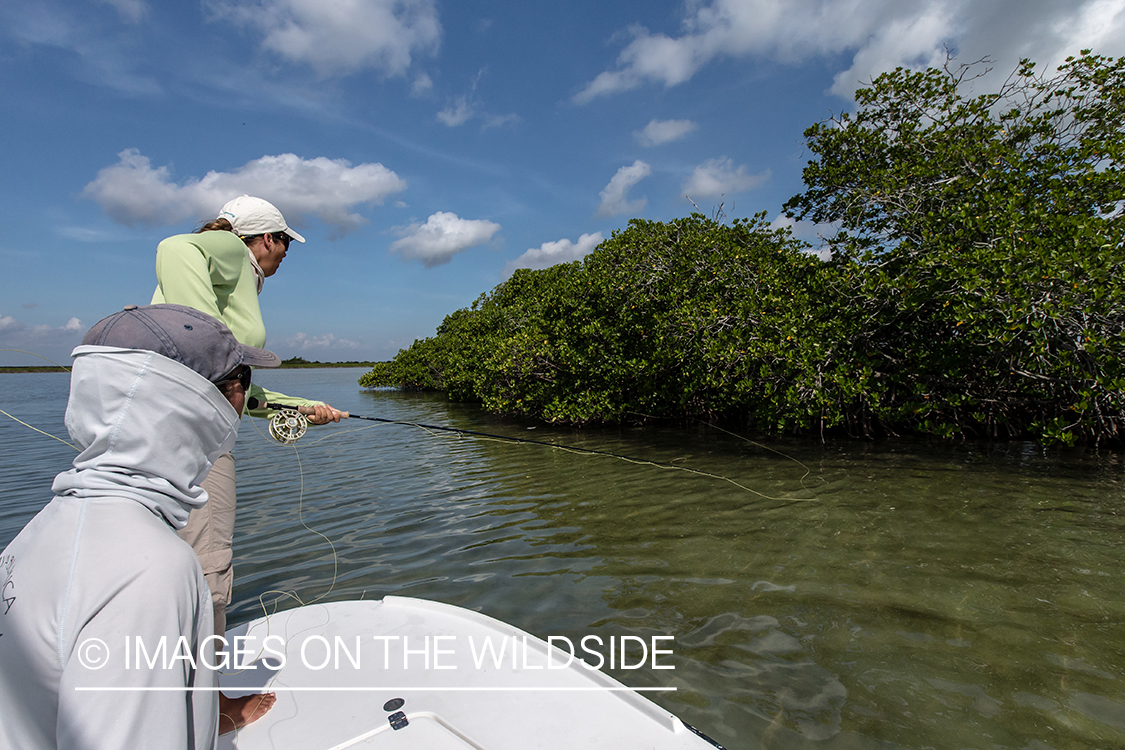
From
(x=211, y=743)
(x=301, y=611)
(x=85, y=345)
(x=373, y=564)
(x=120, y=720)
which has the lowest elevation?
(x=373, y=564)

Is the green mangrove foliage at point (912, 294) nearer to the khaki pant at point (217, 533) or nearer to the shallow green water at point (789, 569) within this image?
the shallow green water at point (789, 569)

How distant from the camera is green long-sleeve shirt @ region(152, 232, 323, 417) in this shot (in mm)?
2361

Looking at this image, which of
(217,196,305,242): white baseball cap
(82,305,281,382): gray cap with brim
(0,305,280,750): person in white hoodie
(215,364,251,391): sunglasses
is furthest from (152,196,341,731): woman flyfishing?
(0,305,280,750): person in white hoodie

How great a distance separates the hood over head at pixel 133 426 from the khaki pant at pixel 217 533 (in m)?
1.20

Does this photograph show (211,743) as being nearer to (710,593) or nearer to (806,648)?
(806,648)

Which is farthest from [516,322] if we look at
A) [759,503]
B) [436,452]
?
[759,503]

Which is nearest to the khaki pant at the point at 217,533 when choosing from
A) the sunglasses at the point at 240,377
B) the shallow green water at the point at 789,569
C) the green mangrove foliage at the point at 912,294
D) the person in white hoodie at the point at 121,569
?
the sunglasses at the point at 240,377

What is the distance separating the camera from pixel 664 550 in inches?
207

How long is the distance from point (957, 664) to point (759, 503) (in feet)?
11.0

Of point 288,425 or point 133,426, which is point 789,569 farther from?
point 133,426
